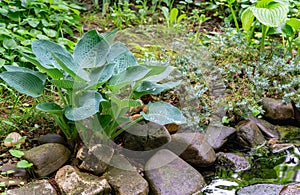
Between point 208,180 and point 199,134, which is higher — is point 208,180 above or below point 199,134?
below

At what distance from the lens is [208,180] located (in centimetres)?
231

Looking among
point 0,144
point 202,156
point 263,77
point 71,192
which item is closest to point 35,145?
point 0,144

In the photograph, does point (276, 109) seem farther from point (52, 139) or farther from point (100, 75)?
point (52, 139)

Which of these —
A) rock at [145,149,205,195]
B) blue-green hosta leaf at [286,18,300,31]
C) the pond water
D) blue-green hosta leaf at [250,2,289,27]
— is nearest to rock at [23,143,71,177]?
rock at [145,149,205,195]

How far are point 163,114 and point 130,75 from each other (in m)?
0.26

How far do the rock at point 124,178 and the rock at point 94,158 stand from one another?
7cm

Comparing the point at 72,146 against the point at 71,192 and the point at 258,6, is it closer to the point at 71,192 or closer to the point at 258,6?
the point at 71,192

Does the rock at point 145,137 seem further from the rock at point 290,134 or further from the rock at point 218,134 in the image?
the rock at point 290,134

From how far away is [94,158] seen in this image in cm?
205

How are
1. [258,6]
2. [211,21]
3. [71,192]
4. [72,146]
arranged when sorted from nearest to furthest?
[71,192], [72,146], [258,6], [211,21]

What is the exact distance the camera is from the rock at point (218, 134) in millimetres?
2520

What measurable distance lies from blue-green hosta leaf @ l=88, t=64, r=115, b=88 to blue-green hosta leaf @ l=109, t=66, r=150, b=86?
65mm

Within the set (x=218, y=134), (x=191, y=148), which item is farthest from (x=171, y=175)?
(x=218, y=134)

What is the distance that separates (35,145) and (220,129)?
3.91ft
